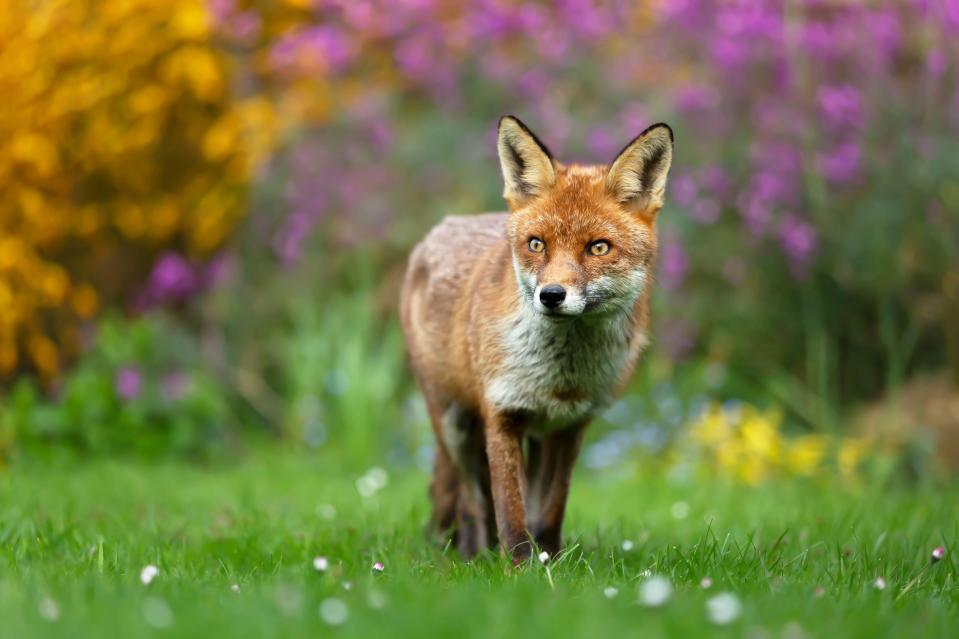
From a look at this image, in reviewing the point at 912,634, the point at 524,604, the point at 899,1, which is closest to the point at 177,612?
the point at 524,604

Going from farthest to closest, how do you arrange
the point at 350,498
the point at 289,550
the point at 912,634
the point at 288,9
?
the point at 288,9 → the point at 350,498 → the point at 289,550 → the point at 912,634

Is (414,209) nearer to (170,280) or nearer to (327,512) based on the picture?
(170,280)

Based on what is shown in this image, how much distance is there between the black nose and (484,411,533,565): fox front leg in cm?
65

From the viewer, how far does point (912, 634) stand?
9.81 ft

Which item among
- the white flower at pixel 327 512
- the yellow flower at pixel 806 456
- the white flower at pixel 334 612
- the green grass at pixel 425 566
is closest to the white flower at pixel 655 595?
the green grass at pixel 425 566

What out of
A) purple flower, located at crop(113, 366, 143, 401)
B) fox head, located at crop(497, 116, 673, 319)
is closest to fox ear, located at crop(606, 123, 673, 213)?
fox head, located at crop(497, 116, 673, 319)

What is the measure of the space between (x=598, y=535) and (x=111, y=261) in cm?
670

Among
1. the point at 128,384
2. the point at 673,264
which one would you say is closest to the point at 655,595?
the point at 673,264

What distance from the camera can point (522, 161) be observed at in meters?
4.58

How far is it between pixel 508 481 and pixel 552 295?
0.84m

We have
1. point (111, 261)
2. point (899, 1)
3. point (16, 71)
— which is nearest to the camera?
point (16, 71)

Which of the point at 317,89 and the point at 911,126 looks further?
the point at 317,89

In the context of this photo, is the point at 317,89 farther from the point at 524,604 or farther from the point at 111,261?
the point at 524,604

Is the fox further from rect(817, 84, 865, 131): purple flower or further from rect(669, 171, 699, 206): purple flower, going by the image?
rect(817, 84, 865, 131): purple flower
